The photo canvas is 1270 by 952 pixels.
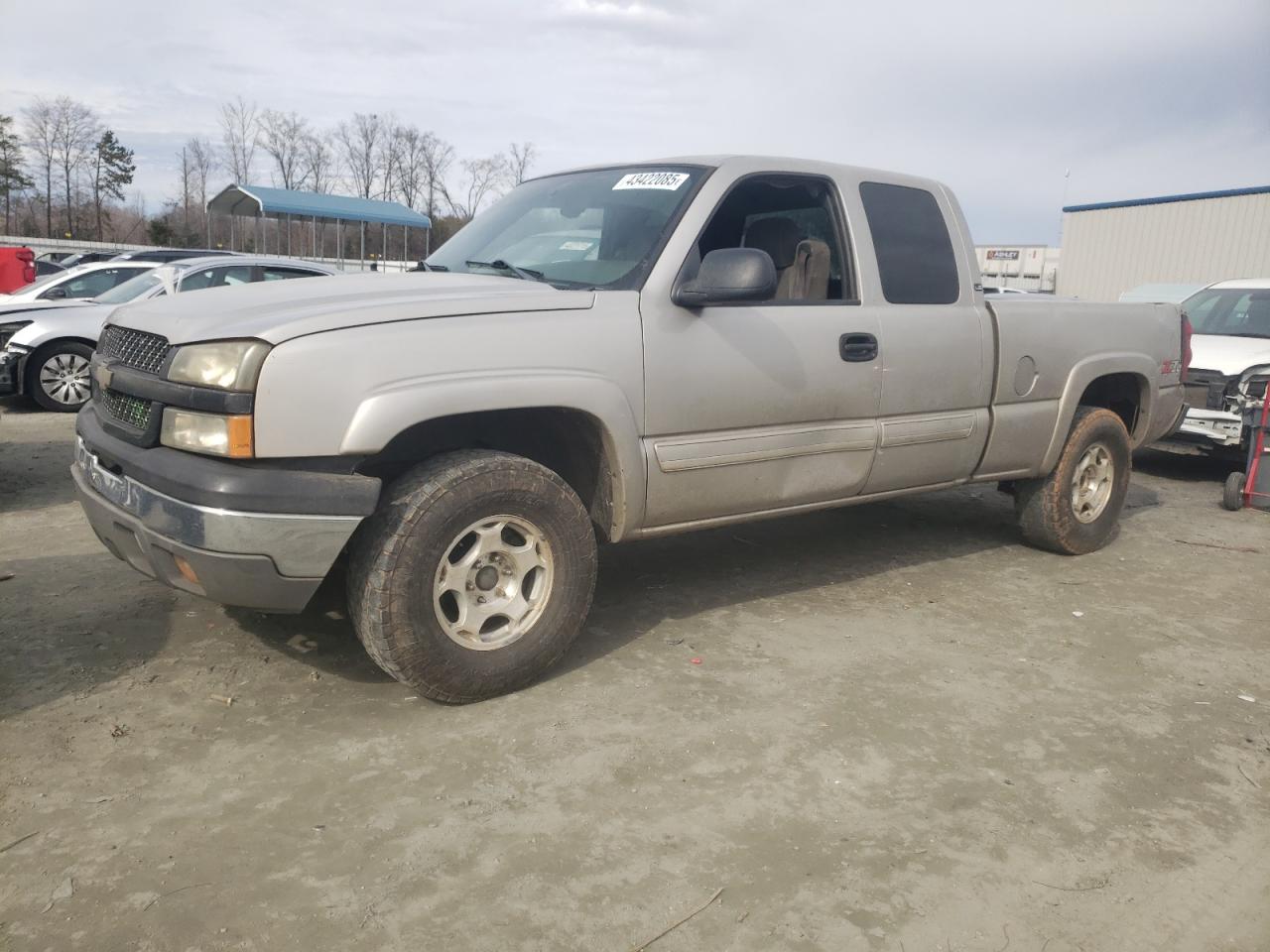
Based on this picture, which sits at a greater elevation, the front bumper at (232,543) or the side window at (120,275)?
the side window at (120,275)

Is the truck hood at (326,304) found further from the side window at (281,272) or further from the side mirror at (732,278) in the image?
the side window at (281,272)

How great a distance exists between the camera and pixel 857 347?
4.22 metres

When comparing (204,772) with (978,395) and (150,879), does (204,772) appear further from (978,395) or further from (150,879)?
(978,395)

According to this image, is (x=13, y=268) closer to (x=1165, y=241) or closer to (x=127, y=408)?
(x=127, y=408)

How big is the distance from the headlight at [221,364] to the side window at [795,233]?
6.72 feet

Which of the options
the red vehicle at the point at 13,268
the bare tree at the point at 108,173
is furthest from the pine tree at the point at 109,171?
the red vehicle at the point at 13,268

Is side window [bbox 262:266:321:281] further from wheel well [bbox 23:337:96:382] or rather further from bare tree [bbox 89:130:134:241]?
bare tree [bbox 89:130:134:241]

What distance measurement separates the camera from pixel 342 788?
2822 millimetres

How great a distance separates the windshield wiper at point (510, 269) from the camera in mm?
3924

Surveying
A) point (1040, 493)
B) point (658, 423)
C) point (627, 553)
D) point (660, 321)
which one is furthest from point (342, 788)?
point (1040, 493)

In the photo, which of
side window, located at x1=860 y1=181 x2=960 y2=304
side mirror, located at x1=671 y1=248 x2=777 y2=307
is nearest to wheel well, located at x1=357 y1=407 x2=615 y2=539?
side mirror, located at x1=671 y1=248 x2=777 y2=307

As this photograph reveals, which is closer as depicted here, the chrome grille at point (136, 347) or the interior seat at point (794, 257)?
the chrome grille at point (136, 347)

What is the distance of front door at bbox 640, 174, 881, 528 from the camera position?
3.67 metres

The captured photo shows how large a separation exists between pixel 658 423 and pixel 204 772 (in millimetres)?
1871
